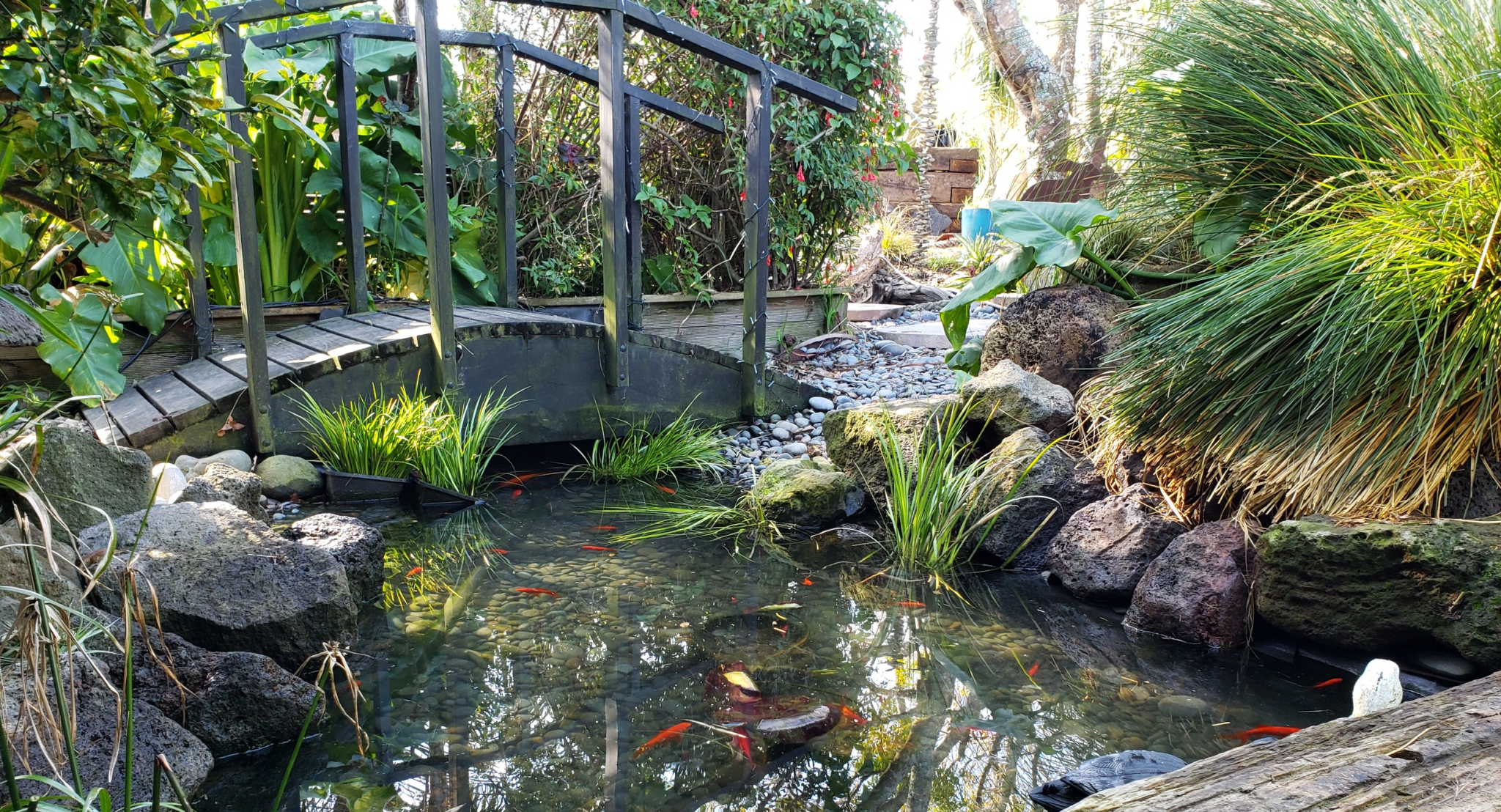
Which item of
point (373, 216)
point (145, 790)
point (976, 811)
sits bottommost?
point (976, 811)

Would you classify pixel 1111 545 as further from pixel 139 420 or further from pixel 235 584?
pixel 139 420

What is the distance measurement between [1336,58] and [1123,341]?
128 cm

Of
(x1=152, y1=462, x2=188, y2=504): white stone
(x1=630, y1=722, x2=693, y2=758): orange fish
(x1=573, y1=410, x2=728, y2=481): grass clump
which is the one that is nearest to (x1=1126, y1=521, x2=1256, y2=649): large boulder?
(x1=630, y1=722, x2=693, y2=758): orange fish

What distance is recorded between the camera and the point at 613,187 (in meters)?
4.93

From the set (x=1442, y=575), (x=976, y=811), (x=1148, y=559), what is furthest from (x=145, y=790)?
(x=1442, y=575)

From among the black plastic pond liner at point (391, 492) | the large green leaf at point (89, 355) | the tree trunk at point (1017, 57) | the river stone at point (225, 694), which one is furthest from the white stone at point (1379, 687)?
the tree trunk at point (1017, 57)

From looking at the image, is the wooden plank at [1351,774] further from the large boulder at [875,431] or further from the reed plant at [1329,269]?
the large boulder at [875,431]

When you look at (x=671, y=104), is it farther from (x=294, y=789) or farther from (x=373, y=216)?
(x=294, y=789)

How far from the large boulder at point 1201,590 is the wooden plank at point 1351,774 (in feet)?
4.12

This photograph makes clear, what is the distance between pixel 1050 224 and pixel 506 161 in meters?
3.21

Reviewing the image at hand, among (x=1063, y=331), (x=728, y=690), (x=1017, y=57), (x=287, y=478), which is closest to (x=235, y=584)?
(x=728, y=690)

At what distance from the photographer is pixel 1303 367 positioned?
3123mm

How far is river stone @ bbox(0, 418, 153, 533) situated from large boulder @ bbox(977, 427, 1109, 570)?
2.92m

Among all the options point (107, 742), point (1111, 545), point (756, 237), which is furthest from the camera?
point (756, 237)
